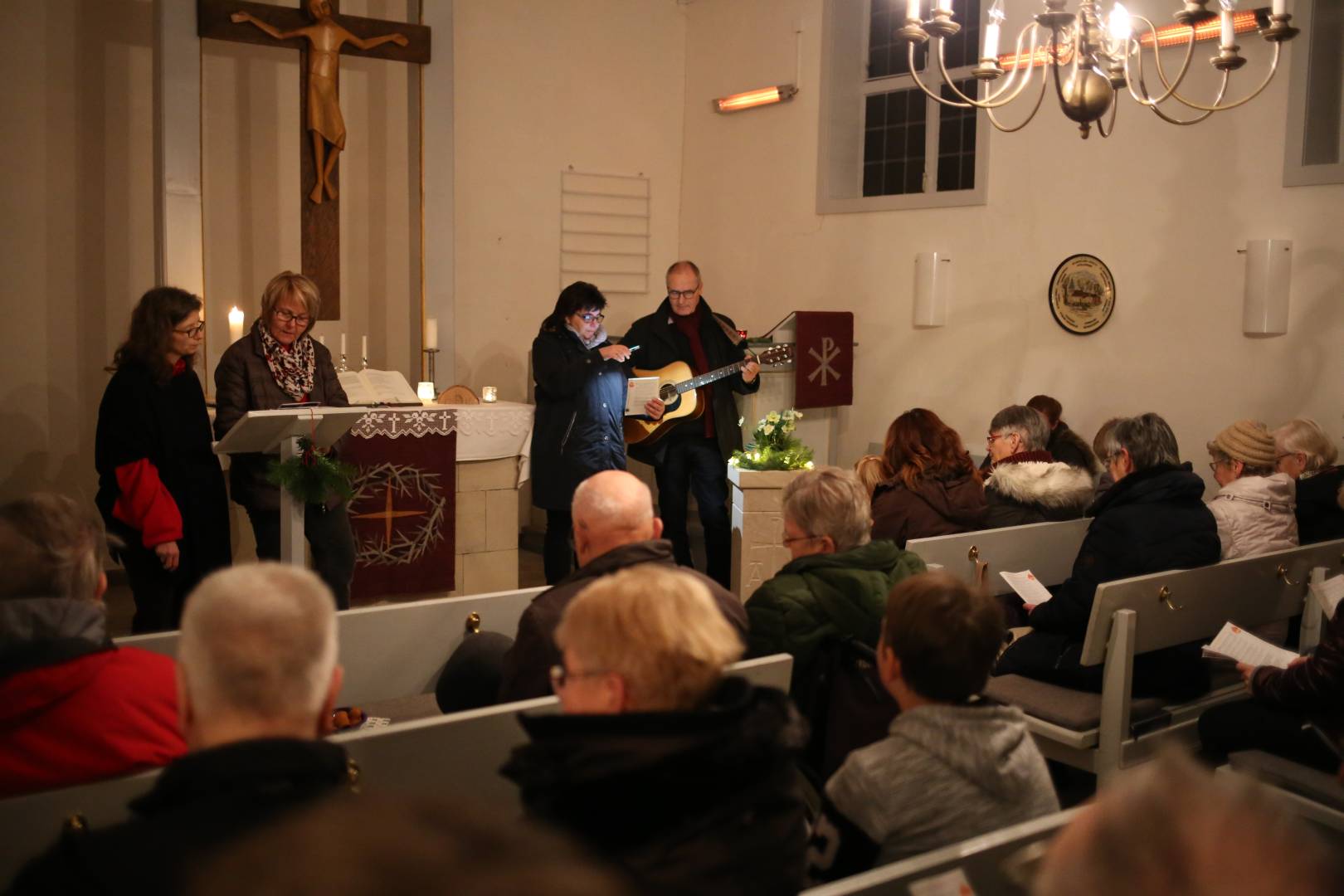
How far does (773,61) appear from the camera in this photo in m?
8.41

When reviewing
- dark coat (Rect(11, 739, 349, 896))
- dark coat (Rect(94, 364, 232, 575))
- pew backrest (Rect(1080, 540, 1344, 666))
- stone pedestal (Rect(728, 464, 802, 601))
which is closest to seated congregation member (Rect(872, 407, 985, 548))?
pew backrest (Rect(1080, 540, 1344, 666))

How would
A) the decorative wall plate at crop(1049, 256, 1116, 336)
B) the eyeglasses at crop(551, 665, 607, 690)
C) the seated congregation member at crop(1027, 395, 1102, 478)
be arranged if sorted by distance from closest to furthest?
the eyeglasses at crop(551, 665, 607, 690)
the seated congregation member at crop(1027, 395, 1102, 478)
the decorative wall plate at crop(1049, 256, 1116, 336)

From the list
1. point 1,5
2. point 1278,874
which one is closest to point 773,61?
point 1,5

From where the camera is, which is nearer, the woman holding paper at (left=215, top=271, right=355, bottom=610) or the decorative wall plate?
the woman holding paper at (left=215, top=271, right=355, bottom=610)

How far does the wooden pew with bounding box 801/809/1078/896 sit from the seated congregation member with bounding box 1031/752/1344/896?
92 centimetres

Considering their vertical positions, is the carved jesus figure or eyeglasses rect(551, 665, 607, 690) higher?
the carved jesus figure

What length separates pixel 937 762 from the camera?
6.59 feet

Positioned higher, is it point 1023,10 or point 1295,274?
point 1023,10

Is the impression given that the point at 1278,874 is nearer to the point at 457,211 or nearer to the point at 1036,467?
the point at 1036,467

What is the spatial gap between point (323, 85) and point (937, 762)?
573 centimetres

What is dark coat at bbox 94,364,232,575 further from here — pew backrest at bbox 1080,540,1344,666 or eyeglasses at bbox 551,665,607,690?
pew backrest at bbox 1080,540,1344,666

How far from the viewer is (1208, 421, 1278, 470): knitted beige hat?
4.48 metres

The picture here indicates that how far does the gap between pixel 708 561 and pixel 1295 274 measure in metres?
3.25

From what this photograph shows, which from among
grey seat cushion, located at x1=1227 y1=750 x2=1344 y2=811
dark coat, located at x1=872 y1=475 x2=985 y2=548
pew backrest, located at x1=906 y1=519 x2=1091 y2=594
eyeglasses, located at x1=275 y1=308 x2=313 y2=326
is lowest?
grey seat cushion, located at x1=1227 y1=750 x2=1344 y2=811
